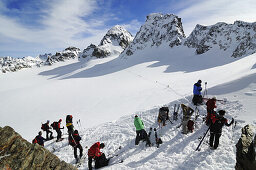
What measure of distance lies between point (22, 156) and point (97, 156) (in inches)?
129

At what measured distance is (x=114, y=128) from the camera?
1199cm

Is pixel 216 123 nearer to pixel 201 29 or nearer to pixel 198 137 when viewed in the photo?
pixel 198 137

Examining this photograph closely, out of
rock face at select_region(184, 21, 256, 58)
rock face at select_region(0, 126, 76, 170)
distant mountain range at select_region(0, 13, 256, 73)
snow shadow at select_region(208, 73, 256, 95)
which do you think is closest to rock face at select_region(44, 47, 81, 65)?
distant mountain range at select_region(0, 13, 256, 73)

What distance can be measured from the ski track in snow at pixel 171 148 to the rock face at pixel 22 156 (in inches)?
104

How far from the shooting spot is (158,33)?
70.1 m

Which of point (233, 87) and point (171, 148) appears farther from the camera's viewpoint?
point (233, 87)

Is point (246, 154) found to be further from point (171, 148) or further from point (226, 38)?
point (226, 38)

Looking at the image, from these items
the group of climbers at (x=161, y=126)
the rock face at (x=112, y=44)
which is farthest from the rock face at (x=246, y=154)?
the rock face at (x=112, y=44)

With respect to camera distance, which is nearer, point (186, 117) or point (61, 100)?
point (186, 117)

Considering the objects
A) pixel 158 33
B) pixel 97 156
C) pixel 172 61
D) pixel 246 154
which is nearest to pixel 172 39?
pixel 158 33

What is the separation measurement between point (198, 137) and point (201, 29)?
Answer: 188 feet

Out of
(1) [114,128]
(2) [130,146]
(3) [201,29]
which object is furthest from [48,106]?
(3) [201,29]

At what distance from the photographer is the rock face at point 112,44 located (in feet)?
292

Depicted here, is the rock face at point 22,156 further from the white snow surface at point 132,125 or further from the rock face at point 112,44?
the rock face at point 112,44
